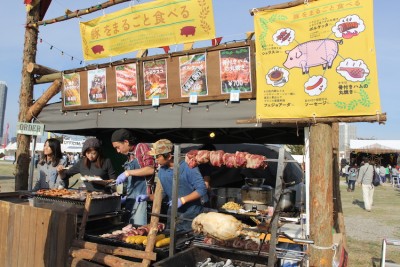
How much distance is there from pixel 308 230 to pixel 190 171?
1.70 m

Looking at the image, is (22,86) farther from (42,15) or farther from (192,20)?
(192,20)

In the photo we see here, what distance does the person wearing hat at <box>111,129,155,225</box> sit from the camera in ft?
15.7

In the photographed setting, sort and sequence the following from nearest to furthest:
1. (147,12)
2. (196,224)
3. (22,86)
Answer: (196,224) < (147,12) < (22,86)

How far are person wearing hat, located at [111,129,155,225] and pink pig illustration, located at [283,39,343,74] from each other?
2.43 meters

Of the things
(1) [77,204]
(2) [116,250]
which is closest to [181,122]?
(1) [77,204]

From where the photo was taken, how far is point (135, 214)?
501 centimetres

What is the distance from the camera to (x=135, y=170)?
15.4 feet

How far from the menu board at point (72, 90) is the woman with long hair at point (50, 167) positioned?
44.4 inches

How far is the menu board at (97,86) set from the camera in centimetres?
639

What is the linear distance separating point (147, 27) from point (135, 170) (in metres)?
2.75

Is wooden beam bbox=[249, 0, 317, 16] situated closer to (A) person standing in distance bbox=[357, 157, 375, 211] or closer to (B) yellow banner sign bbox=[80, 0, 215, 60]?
(B) yellow banner sign bbox=[80, 0, 215, 60]

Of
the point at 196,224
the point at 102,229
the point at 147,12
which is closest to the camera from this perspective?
the point at 196,224

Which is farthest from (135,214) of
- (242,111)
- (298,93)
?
(298,93)

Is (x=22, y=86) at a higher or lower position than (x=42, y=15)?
lower
